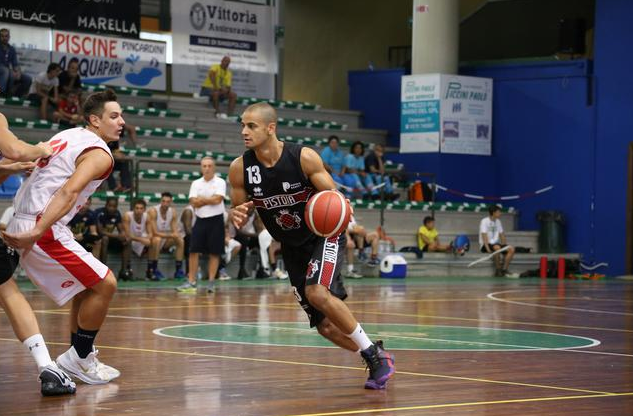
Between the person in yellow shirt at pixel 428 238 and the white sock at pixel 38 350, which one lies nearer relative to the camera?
the white sock at pixel 38 350

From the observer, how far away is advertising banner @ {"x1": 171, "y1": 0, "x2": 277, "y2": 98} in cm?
2589

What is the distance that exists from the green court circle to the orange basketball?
2.57 meters

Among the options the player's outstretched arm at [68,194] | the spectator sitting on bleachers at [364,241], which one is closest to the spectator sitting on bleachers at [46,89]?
the spectator sitting on bleachers at [364,241]

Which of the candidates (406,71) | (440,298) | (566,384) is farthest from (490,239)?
(566,384)

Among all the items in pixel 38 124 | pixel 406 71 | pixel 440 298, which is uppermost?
pixel 406 71

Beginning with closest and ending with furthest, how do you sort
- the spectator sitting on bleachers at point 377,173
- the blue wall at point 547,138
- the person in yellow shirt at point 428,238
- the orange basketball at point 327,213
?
the orange basketball at point 327,213
the person in yellow shirt at point 428,238
the spectator sitting on bleachers at point 377,173
the blue wall at point 547,138

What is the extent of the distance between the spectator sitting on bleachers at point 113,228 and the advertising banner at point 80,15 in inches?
256

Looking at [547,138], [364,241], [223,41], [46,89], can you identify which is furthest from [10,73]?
[547,138]

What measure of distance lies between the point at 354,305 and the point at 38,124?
9.18 meters

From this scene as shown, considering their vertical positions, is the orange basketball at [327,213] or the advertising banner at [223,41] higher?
the advertising banner at [223,41]

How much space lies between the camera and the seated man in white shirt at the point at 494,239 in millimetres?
23234

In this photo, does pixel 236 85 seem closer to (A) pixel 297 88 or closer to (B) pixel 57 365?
(A) pixel 297 88

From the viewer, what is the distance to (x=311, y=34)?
30.2m

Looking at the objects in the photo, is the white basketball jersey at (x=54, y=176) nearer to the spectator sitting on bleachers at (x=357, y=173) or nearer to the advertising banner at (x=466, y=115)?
the spectator sitting on bleachers at (x=357, y=173)
